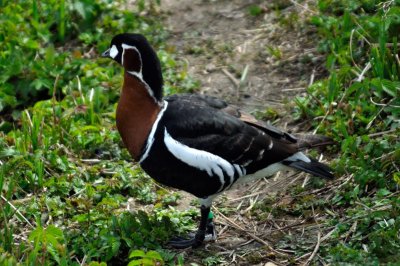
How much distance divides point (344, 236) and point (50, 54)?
303cm

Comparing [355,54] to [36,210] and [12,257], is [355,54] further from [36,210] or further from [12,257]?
[12,257]

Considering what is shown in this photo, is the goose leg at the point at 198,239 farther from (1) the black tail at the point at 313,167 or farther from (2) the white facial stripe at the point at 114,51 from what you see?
(2) the white facial stripe at the point at 114,51

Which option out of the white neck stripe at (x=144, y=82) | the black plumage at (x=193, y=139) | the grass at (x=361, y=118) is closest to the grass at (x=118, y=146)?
the grass at (x=361, y=118)

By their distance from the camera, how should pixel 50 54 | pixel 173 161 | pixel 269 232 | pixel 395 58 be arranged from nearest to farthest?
pixel 173 161 → pixel 269 232 → pixel 395 58 → pixel 50 54

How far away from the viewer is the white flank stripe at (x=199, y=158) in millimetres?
4582

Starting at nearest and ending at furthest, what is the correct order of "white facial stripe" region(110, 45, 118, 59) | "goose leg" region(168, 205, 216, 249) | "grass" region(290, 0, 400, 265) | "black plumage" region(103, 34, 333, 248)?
"grass" region(290, 0, 400, 265), "black plumage" region(103, 34, 333, 248), "goose leg" region(168, 205, 216, 249), "white facial stripe" region(110, 45, 118, 59)

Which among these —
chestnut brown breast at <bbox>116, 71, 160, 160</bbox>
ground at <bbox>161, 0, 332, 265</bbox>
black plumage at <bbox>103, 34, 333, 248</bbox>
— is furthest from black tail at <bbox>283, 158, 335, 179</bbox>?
chestnut brown breast at <bbox>116, 71, 160, 160</bbox>

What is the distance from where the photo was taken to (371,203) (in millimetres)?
4738

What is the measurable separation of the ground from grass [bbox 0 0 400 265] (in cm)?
6

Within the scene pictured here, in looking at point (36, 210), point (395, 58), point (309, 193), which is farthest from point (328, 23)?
point (36, 210)

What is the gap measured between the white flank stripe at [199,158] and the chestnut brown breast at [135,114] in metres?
0.15

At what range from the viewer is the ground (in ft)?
15.8

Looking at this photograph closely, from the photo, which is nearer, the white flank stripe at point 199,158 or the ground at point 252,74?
the white flank stripe at point 199,158

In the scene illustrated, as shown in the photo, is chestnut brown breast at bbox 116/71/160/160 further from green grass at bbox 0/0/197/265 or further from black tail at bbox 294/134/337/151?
black tail at bbox 294/134/337/151
